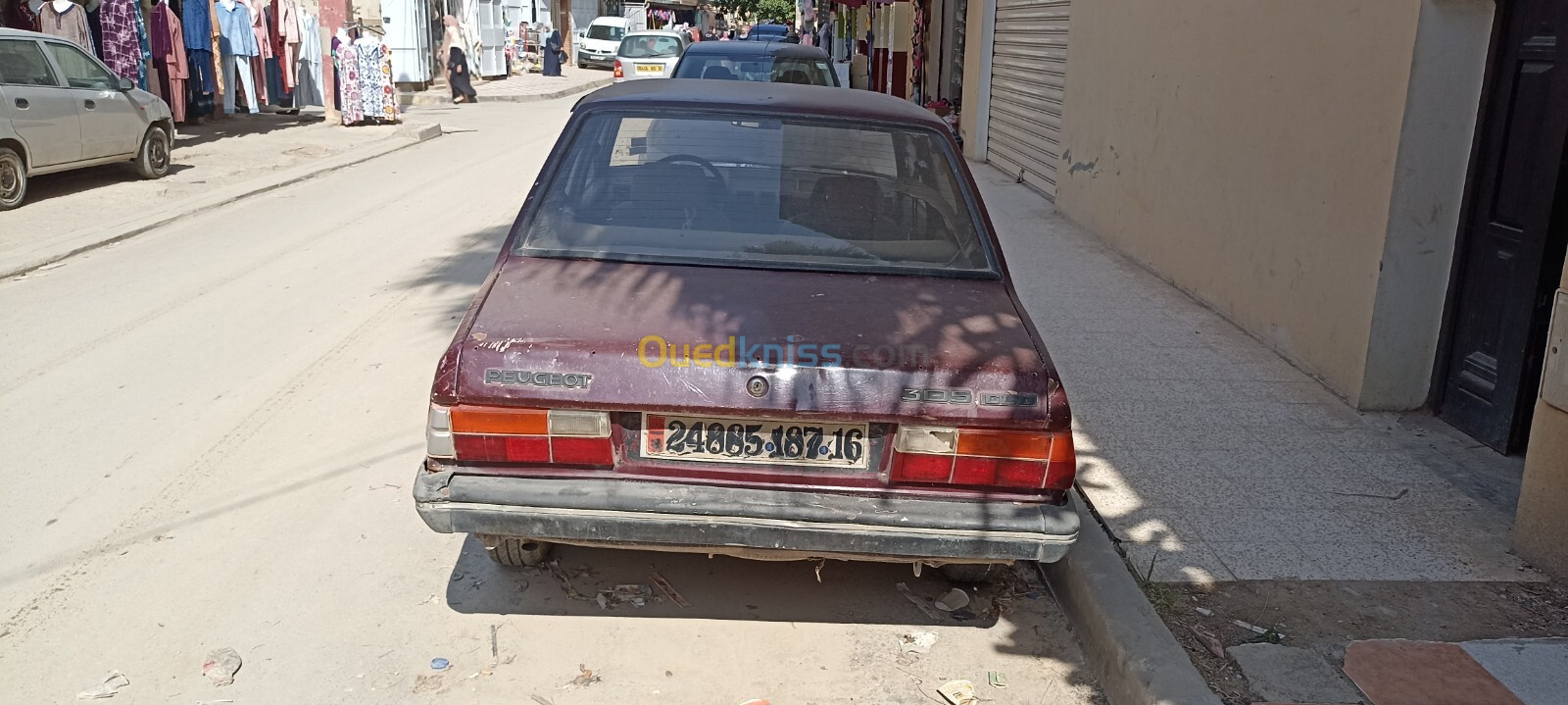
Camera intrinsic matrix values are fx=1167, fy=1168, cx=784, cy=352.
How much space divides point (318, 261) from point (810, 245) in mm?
5916

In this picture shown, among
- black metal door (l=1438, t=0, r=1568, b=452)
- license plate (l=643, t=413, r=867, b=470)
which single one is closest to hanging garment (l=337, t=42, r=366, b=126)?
black metal door (l=1438, t=0, r=1568, b=452)

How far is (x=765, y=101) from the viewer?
163 inches

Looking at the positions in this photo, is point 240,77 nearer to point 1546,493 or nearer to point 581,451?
point 581,451

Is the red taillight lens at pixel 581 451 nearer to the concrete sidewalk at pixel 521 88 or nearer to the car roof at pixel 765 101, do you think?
the car roof at pixel 765 101

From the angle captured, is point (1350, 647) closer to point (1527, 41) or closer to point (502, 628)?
point (502, 628)

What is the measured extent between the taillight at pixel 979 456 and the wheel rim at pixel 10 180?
10434 millimetres

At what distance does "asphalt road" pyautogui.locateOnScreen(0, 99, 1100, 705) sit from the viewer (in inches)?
128

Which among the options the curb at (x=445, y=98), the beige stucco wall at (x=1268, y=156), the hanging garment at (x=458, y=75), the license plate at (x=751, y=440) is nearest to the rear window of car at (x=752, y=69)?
the beige stucco wall at (x=1268, y=156)

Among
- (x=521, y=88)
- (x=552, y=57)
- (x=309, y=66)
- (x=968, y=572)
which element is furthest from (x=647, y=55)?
(x=968, y=572)

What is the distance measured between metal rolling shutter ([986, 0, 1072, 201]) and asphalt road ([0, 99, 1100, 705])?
745 cm

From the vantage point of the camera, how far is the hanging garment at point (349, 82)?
18.6 meters

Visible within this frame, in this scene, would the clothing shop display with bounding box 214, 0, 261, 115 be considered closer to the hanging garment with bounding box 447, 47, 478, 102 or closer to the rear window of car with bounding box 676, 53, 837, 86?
the hanging garment with bounding box 447, 47, 478, 102

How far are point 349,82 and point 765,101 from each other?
16.5m

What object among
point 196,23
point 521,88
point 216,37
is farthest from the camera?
point 521,88
